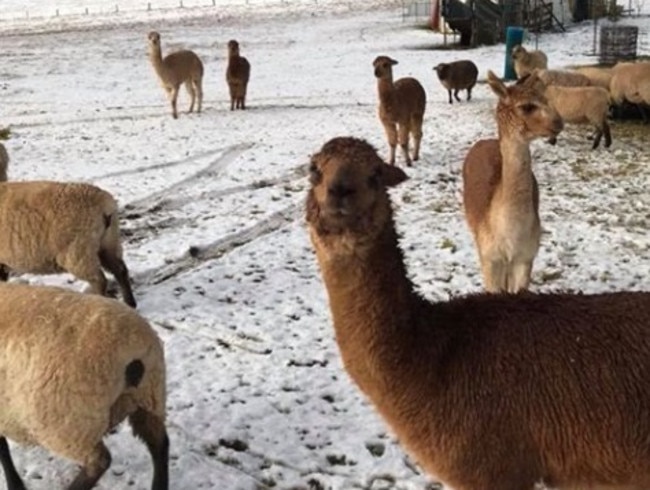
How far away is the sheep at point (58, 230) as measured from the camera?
646 centimetres

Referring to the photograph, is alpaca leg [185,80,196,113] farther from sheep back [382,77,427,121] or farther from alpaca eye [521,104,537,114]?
alpaca eye [521,104,537,114]

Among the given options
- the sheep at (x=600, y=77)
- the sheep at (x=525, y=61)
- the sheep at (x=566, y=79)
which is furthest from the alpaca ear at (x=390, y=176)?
the sheep at (x=525, y=61)

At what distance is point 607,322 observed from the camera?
329 cm

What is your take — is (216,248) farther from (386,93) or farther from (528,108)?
(386,93)

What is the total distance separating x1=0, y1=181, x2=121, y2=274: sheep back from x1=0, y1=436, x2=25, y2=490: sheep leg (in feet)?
7.53

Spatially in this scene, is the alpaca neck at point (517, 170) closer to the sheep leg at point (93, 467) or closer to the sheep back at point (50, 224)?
the sheep back at point (50, 224)

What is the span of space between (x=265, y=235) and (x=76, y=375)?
5.37 meters

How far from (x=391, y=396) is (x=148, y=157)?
11.2m

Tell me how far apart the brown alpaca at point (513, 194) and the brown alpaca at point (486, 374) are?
2525 millimetres

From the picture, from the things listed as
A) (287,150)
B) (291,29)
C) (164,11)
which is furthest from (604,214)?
(164,11)

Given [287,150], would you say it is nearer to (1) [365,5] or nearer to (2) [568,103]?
(2) [568,103]

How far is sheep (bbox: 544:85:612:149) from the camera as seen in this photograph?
42.2 ft

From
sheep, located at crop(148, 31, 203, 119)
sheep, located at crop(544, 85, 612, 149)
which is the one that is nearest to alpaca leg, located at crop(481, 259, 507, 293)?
sheep, located at crop(544, 85, 612, 149)

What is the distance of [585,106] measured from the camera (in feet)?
42.9
